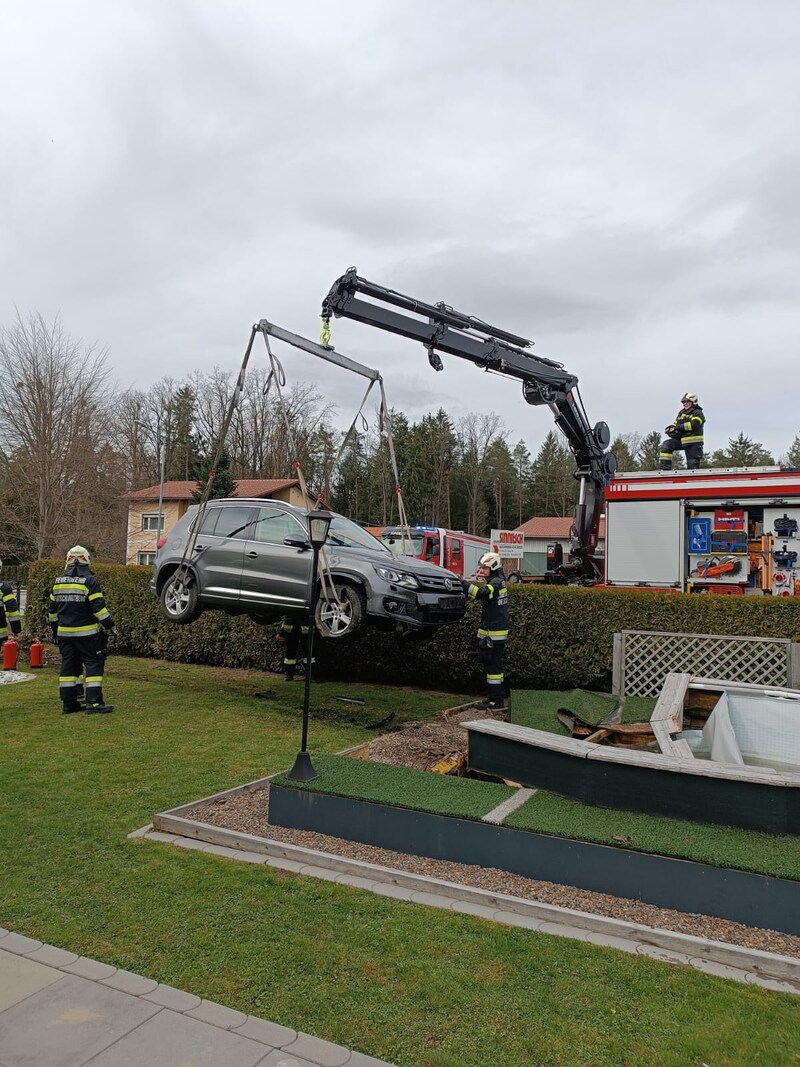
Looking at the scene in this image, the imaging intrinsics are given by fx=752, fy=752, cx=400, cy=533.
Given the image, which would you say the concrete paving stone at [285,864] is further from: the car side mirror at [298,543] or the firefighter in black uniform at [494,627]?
the firefighter in black uniform at [494,627]

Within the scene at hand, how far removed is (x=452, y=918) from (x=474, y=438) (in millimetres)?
59053

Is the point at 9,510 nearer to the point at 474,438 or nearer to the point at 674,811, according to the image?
the point at 674,811

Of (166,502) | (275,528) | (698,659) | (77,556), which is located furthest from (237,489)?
(698,659)

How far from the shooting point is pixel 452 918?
370cm

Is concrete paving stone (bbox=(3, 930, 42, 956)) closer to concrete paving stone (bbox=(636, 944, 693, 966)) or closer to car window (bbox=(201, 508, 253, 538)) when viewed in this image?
concrete paving stone (bbox=(636, 944, 693, 966))

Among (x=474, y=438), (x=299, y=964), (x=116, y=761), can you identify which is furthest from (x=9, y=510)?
(x=474, y=438)

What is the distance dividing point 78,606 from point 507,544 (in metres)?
12.9

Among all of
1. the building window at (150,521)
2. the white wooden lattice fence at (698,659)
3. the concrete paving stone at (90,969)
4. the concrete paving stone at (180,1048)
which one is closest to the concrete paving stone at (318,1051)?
the concrete paving stone at (180,1048)

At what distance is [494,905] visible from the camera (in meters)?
3.83

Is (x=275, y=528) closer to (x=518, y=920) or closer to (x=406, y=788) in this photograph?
(x=406, y=788)

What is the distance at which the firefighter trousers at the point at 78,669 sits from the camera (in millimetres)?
8695

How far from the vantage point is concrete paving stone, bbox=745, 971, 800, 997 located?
10.2 feet

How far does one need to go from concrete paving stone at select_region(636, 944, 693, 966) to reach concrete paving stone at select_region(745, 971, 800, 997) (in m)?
0.24

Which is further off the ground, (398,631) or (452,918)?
(398,631)
